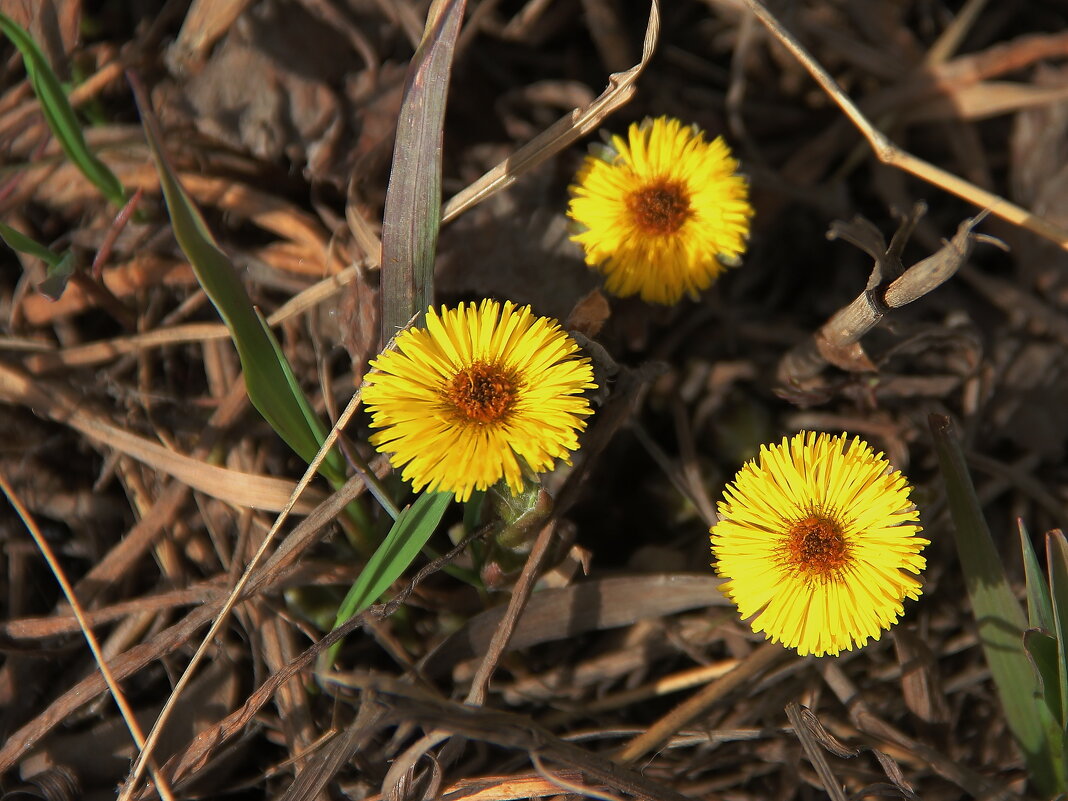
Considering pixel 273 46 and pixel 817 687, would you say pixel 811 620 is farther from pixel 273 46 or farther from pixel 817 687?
pixel 273 46

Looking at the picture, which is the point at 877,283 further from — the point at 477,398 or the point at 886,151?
the point at 477,398

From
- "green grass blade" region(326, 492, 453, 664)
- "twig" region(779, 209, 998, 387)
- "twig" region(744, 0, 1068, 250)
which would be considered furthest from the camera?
"twig" region(744, 0, 1068, 250)

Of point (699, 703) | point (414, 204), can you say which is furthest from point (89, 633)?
point (699, 703)

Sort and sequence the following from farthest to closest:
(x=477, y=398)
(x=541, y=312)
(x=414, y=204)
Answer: (x=541, y=312) < (x=414, y=204) < (x=477, y=398)

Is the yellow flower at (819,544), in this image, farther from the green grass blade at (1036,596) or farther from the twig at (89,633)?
the twig at (89,633)

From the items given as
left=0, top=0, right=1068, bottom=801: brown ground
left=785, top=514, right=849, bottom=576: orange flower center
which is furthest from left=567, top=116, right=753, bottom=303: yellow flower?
left=785, top=514, right=849, bottom=576: orange flower center

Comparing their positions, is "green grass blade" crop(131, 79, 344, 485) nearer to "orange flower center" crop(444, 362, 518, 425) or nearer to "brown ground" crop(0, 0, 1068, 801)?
"brown ground" crop(0, 0, 1068, 801)

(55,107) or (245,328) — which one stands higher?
(55,107)

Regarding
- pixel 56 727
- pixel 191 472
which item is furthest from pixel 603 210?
pixel 56 727
